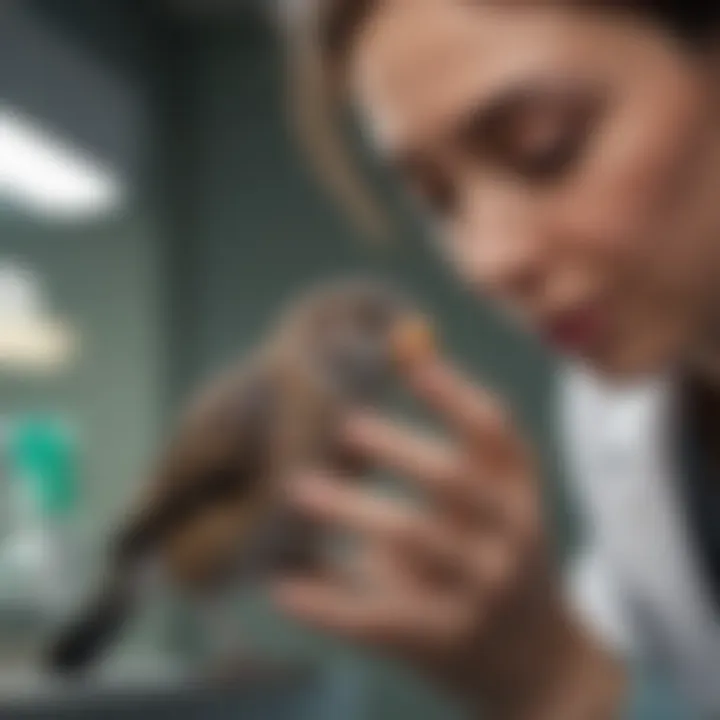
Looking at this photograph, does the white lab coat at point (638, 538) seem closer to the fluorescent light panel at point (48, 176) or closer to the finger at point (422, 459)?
the finger at point (422, 459)

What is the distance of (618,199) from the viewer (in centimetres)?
38

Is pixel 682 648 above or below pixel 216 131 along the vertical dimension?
below

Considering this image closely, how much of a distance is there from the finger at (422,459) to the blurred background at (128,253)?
0.20ft

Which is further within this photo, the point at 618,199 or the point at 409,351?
the point at 409,351

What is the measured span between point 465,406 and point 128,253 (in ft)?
Answer: 0.54

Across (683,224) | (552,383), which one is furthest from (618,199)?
(552,383)

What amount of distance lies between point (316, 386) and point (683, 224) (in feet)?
0.56

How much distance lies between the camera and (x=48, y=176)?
530 millimetres

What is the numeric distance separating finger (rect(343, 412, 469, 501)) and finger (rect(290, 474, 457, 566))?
0.01 meters

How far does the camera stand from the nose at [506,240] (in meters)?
0.39

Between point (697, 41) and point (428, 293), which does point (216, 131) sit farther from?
point (697, 41)

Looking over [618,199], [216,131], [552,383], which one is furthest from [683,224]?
[216,131]

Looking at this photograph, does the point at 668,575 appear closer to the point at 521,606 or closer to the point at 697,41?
the point at 521,606

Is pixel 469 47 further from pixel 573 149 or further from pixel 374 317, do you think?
pixel 374 317
